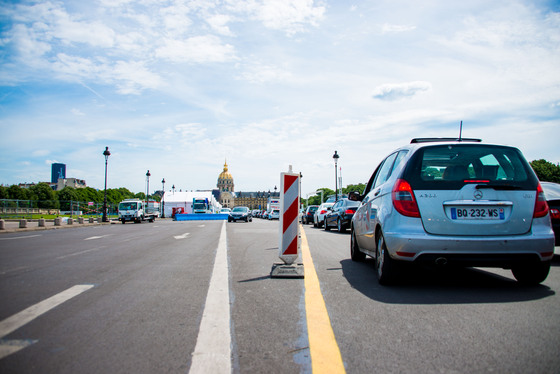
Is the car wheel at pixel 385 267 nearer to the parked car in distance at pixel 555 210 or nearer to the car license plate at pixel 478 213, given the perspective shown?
the car license plate at pixel 478 213

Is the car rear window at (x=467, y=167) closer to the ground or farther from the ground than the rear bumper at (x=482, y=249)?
farther from the ground

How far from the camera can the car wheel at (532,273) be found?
5.25 meters

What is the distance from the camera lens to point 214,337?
329 centimetres

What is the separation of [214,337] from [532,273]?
4.11 meters

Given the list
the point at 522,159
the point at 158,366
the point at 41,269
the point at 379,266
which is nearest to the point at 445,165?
the point at 522,159

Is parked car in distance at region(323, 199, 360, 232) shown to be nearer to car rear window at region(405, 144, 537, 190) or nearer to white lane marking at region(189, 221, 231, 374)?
car rear window at region(405, 144, 537, 190)

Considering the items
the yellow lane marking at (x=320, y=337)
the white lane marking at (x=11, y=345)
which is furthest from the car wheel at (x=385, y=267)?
the white lane marking at (x=11, y=345)

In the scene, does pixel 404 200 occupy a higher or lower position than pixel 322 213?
higher

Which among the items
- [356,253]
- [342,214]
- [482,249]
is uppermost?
[342,214]

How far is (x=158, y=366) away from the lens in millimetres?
2713

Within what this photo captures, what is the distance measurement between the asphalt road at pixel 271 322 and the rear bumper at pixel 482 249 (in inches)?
15.1

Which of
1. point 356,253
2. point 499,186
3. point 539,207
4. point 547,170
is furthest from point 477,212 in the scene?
point 547,170

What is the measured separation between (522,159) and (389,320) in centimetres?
291

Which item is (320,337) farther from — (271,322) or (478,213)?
(478,213)
